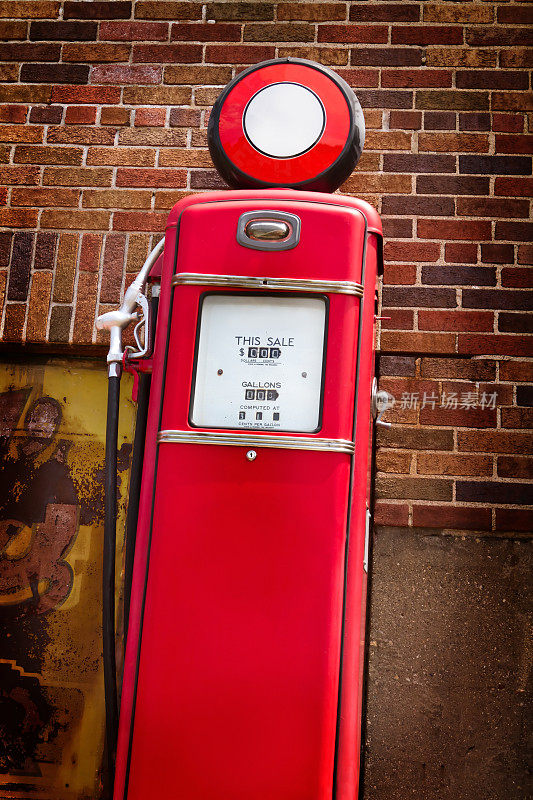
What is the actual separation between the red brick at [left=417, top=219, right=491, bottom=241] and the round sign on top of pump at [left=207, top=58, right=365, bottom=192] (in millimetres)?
637

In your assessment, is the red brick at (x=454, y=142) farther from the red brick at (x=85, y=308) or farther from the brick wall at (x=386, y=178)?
the red brick at (x=85, y=308)

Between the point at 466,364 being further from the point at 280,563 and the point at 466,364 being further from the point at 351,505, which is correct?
the point at 280,563

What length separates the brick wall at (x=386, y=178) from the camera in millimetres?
2369

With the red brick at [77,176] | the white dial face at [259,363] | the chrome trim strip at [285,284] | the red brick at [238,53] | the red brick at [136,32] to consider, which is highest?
the red brick at [136,32]

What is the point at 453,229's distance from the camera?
2.46 m

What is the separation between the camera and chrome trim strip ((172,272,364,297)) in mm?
1732

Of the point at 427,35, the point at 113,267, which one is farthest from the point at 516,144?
the point at 113,267

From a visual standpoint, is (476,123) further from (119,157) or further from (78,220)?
(78,220)

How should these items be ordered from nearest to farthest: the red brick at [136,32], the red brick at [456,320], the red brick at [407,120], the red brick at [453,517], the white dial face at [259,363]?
1. the white dial face at [259,363]
2. the red brick at [453,517]
3. the red brick at [456,320]
4. the red brick at [407,120]
5. the red brick at [136,32]

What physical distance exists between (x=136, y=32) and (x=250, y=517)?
201 cm

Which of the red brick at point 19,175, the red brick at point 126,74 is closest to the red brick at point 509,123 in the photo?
the red brick at point 126,74

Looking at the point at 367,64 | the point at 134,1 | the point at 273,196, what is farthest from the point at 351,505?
the point at 134,1

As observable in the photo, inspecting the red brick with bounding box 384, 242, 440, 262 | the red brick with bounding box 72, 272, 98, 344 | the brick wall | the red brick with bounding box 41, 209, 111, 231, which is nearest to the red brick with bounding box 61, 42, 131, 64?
the brick wall

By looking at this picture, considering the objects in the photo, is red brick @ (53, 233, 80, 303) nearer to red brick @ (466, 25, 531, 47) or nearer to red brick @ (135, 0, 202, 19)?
red brick @ (135, 0, 202, 19)
